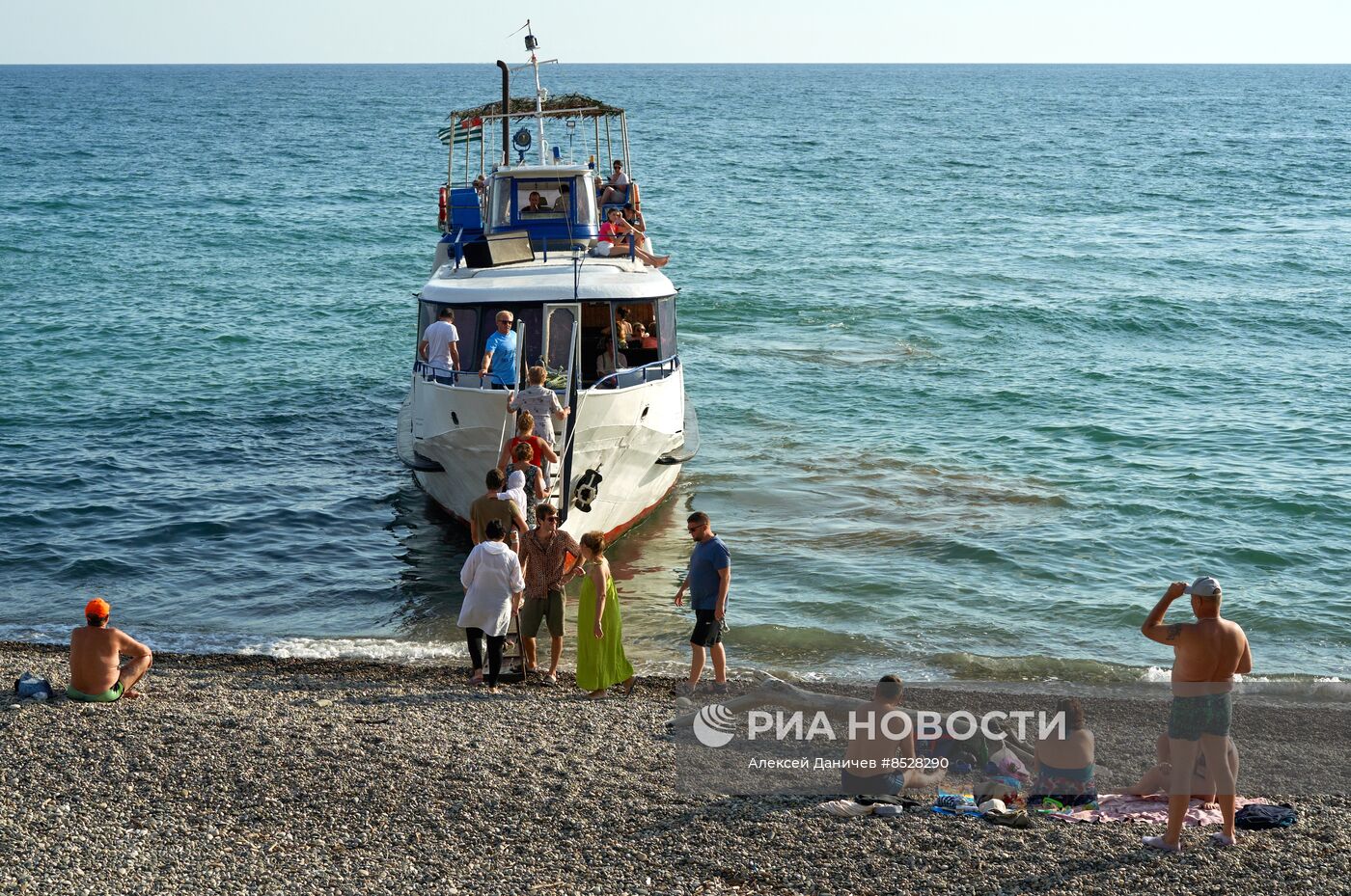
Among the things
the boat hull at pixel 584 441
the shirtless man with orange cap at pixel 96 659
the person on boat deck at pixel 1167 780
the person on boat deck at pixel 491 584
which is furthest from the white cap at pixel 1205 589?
the shirtless man with orange cap at pixel 96 659

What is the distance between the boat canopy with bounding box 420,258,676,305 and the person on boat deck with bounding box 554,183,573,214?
275 centimetres

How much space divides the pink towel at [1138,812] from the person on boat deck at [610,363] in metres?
9.10

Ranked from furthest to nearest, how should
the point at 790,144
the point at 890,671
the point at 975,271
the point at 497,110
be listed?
the point at 790,144, the point at 975,271, the point at 497,110, the point at 890,671

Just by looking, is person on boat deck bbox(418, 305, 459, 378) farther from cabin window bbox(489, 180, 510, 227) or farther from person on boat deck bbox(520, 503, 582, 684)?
cabin window bbox(489, 180, 510, 227)

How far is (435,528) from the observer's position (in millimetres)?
17906

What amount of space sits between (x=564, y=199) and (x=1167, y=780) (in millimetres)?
13986

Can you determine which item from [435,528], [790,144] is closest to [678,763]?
[435,528]

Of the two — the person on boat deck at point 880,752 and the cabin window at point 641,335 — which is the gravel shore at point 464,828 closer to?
the person on boat deck at point 880,752

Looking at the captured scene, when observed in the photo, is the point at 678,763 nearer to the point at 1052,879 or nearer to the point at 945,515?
the point at 1052,879

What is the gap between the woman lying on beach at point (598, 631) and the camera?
10.7 metres

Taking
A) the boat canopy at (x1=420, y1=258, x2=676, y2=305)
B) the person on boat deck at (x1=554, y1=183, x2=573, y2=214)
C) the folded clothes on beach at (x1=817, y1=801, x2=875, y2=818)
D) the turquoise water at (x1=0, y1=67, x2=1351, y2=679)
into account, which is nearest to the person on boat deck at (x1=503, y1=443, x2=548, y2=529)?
the turquoise water at (x1=0, y1=67, x2=1351, y2=679)

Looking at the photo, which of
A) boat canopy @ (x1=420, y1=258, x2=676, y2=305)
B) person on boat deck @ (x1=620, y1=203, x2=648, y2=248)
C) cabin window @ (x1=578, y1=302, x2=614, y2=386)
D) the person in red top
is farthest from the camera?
person on boat deck @ (x1=620, y1=203, x2=648, y2=248)

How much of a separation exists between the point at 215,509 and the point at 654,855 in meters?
12.4

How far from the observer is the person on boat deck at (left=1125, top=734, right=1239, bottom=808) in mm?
8539
